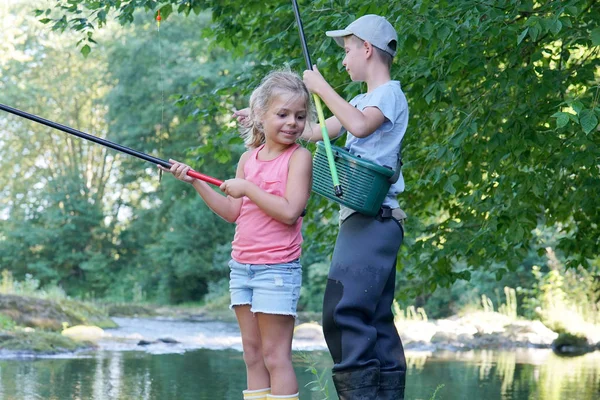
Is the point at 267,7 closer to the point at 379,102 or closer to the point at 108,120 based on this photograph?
the point at 379,102

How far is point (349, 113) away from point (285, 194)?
0.41 m

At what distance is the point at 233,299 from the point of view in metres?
3.84

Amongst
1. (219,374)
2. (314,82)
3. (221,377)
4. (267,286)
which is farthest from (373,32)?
(219,374)

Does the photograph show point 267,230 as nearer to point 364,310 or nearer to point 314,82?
point 364,310

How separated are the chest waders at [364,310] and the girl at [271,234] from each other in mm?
172

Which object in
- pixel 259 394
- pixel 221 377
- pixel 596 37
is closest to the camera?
pixel 259 394

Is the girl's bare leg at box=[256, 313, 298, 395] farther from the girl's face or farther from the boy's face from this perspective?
the boy's face

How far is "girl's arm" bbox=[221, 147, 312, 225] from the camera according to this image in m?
3.76

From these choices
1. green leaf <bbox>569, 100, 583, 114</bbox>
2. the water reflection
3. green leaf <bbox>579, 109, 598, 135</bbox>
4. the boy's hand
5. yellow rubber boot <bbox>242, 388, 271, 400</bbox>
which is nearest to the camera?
the boy's hand

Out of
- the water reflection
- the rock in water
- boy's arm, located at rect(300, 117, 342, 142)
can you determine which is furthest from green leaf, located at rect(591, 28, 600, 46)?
the rock in water

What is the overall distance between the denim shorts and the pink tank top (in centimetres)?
3

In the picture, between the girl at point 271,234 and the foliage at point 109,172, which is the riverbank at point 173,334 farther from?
the girl at point 271,234

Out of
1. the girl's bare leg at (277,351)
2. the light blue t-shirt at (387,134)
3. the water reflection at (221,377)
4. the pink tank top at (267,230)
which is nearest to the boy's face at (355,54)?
the light blue t-shirt at (387,134)

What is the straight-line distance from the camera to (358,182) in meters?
3.65
